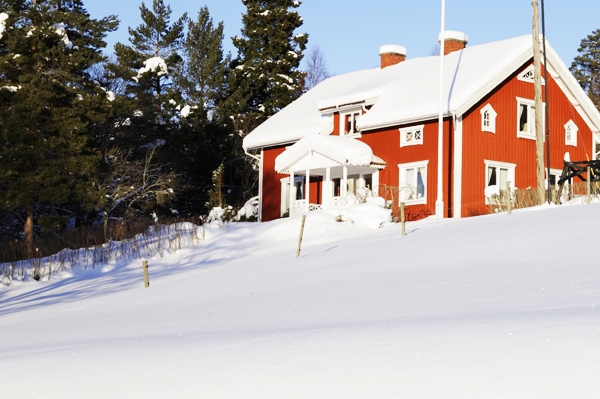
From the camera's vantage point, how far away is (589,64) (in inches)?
2383

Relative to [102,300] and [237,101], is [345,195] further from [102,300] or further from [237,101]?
[237,101]

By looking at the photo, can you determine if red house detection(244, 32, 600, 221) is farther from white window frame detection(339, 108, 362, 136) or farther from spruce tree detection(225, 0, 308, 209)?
spruce tree detection(225, 0, 308, 209)

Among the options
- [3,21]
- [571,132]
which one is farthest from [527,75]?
[3,21]

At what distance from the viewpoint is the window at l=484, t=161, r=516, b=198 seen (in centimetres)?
3033

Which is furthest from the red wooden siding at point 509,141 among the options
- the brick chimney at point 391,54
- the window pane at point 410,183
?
the brick chimney at point 391,54

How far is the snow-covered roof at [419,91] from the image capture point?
29.8m

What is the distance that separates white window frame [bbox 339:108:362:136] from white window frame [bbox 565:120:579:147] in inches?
317

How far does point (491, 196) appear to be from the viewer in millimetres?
29219

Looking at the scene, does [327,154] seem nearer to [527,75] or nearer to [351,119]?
[351,119]

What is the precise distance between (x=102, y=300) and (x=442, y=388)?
13.0 meters

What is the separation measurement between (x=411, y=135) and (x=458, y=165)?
2.39 metres

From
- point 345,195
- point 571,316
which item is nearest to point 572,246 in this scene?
point 571,316

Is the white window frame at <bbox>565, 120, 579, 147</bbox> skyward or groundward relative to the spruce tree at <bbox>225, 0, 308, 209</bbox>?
groundward

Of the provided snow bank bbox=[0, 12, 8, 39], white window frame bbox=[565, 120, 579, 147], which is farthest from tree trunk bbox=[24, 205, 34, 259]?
white window frame bbox=[565, 120, 579, 147]
